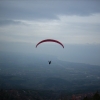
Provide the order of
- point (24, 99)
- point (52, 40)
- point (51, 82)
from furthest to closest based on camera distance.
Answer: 1. point (51, 82)
2. point (24, 99)
3. point (52, 40)

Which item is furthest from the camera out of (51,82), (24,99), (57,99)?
(51,82)

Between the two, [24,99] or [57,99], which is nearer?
[24,99]

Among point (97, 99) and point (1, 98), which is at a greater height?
point (97, 99)

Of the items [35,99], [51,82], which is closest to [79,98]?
[35,99]

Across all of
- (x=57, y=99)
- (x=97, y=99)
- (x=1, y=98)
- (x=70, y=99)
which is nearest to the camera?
(x=97, y=99)

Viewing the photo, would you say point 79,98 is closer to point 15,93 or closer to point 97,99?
point 15,93

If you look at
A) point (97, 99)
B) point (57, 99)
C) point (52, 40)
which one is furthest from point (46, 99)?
point (52, 40)

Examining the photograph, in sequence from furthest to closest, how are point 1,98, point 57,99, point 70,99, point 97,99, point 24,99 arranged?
point 57,99, point 70,99, point 24,99, point 1,98, point 97,99

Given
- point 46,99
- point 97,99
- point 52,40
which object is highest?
point 52,40

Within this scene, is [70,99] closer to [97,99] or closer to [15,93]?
[15,93]
